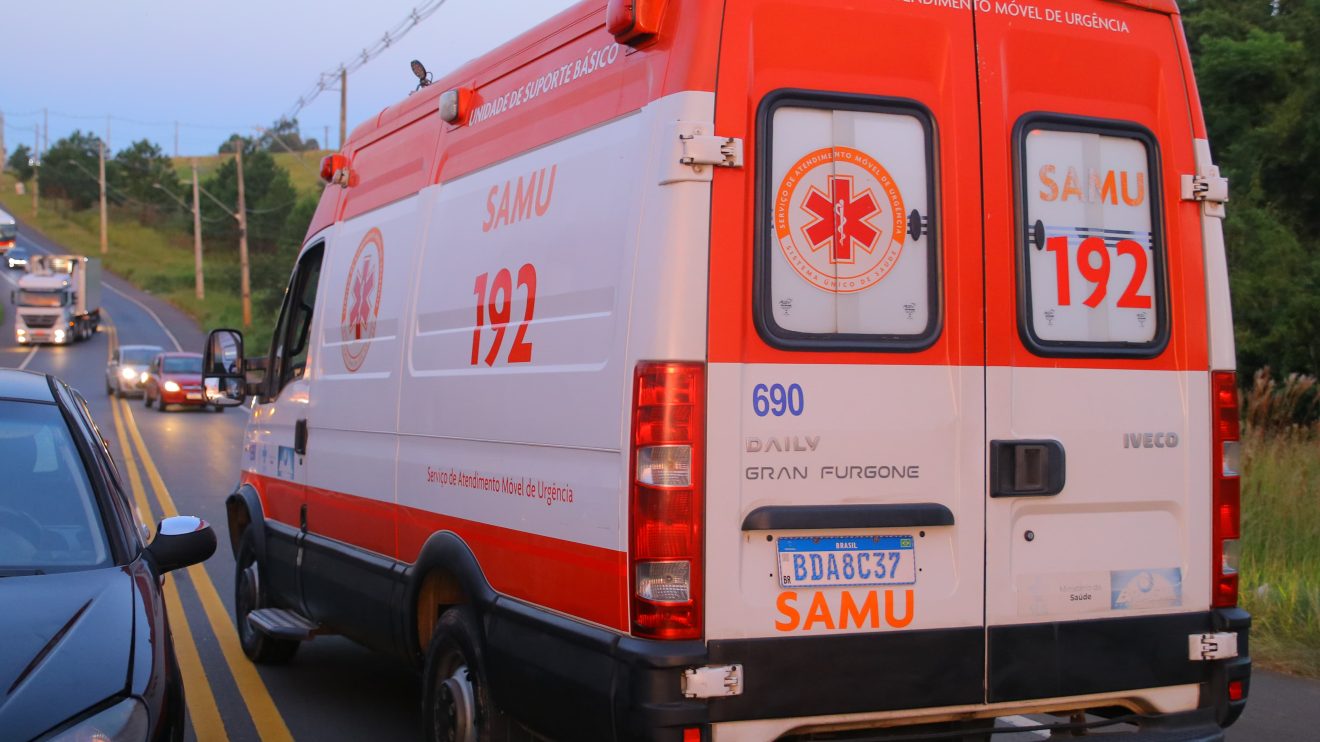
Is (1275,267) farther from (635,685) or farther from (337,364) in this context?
(635,685)

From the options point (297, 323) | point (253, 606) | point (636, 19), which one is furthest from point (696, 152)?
point (253, 606)

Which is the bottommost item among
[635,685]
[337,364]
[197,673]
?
[197,673]

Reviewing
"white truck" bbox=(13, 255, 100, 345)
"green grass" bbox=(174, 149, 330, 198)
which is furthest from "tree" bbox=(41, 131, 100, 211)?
"white truck" bbox=(13, 255, 100, 345)

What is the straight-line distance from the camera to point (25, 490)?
4.85m

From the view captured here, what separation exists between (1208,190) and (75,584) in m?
3.94

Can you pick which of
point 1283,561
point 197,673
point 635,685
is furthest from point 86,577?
point 1283,561

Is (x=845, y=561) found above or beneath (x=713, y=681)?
above

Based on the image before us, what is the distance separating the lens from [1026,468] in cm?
454

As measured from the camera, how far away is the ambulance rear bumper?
4109 mm

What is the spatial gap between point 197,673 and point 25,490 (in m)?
3.32

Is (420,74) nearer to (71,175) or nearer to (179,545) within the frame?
(179,545)

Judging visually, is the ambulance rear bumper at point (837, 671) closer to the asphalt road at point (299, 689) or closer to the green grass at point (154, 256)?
the asphalt road at point (299, 689)

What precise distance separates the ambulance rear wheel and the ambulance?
20 millimetres

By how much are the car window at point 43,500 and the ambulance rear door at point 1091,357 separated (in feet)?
9.71
